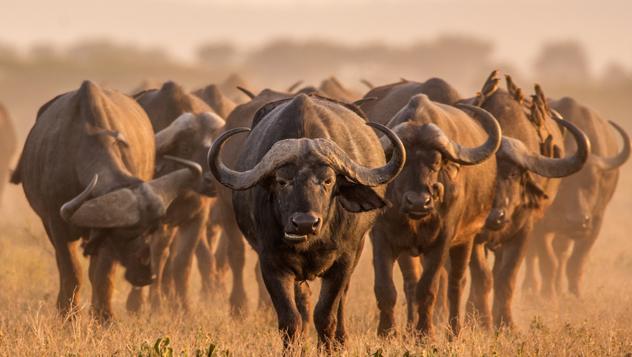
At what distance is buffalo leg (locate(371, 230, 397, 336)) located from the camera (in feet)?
30.5

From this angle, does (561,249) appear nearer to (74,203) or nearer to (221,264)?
(221,264)

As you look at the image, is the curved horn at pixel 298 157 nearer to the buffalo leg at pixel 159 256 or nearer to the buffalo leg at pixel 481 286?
the buffalo leg at pixel 481 286

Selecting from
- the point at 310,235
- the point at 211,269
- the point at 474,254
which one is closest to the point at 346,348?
the point at 310,235

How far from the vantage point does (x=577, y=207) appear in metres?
12.9

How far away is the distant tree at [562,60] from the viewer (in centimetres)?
8019

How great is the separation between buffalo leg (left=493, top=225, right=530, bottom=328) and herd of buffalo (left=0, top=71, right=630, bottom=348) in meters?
0.01

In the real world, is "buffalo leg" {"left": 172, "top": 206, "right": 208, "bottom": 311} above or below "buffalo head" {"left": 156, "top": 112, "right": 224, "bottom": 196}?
below

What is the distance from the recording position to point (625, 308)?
36.7 feet

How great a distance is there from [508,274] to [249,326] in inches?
88.1

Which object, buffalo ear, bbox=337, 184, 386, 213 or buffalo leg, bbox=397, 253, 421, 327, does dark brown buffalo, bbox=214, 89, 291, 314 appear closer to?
buffalo leg, bbox=397, 253, 421, 327

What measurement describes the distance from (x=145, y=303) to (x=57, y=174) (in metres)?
2.07

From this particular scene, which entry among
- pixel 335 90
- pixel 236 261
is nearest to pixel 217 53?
pixel 335 90

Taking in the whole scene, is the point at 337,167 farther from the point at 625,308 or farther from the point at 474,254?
the point at 625,308

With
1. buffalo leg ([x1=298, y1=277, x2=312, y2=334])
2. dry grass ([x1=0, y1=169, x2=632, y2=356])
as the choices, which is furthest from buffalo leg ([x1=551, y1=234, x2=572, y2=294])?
buffalo leg ([x1=298, y1=277, x2=312, y2=334])
